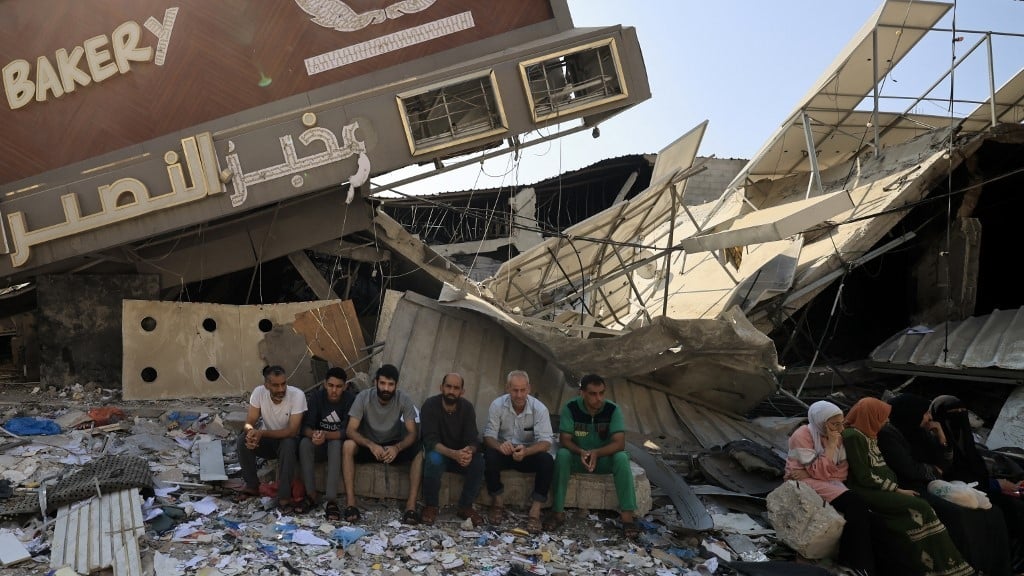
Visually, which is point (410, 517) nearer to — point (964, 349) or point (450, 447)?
point (450, 447)

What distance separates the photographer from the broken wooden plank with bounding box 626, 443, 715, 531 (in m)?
5.78

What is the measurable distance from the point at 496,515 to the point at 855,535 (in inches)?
103

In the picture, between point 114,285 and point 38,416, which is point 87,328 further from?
point 38,416

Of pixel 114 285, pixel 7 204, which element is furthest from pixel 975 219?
pixel 7 204

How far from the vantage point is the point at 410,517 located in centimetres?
543

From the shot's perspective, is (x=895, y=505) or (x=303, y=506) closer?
(x=895, y=505)

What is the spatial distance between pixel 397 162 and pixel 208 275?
2.96m

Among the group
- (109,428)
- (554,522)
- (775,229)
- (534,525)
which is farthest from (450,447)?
(775,229)

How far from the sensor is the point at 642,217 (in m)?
9.65

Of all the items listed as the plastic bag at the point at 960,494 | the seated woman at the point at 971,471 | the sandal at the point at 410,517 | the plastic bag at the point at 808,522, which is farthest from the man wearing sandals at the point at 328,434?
the seated woman at the point at 971,471

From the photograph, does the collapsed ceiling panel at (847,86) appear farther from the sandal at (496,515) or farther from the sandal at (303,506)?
the sandal at (303,506)

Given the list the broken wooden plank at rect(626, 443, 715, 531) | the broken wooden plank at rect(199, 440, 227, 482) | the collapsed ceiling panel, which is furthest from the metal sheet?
the broken wooden plank at rect(199, 440, 227, 482)

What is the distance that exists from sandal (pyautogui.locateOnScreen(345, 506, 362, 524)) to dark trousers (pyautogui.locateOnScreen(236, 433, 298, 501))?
457 millimetres

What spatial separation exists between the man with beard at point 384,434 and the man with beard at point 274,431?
1.33ft
